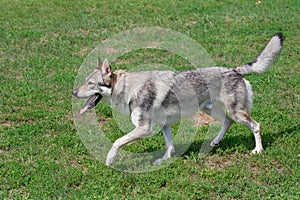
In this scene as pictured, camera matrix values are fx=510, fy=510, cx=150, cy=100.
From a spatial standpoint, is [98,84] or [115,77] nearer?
[98,84]

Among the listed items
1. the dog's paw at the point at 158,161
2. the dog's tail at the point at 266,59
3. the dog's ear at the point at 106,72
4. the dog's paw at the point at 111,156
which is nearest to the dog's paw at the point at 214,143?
→ the dog's paw at the point at 158,161

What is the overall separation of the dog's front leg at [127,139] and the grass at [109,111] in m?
0.17

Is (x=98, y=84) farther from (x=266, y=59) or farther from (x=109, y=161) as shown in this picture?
(x=266, y=59)

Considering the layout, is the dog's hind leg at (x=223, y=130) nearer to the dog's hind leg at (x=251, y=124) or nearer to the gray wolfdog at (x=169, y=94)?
the gray wolfdog at (x=169, y=94)

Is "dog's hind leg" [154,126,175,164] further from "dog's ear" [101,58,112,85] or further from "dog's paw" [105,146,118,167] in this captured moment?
"dog's ear" [101,58,112,85]

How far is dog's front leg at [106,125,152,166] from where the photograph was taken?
6770mm

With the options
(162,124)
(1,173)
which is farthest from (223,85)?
(1,173)

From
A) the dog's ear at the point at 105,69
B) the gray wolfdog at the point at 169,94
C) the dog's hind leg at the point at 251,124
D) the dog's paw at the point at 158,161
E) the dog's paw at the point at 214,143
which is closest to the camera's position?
the dog's ear at the point at 105,69

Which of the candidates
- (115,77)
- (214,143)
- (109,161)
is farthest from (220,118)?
(109,161)

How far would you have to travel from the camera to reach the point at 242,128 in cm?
816

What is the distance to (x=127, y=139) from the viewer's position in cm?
678

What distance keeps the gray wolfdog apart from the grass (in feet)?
1.68

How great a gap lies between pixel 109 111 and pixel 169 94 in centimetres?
204

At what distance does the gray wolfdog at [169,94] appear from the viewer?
6863 millimetres
